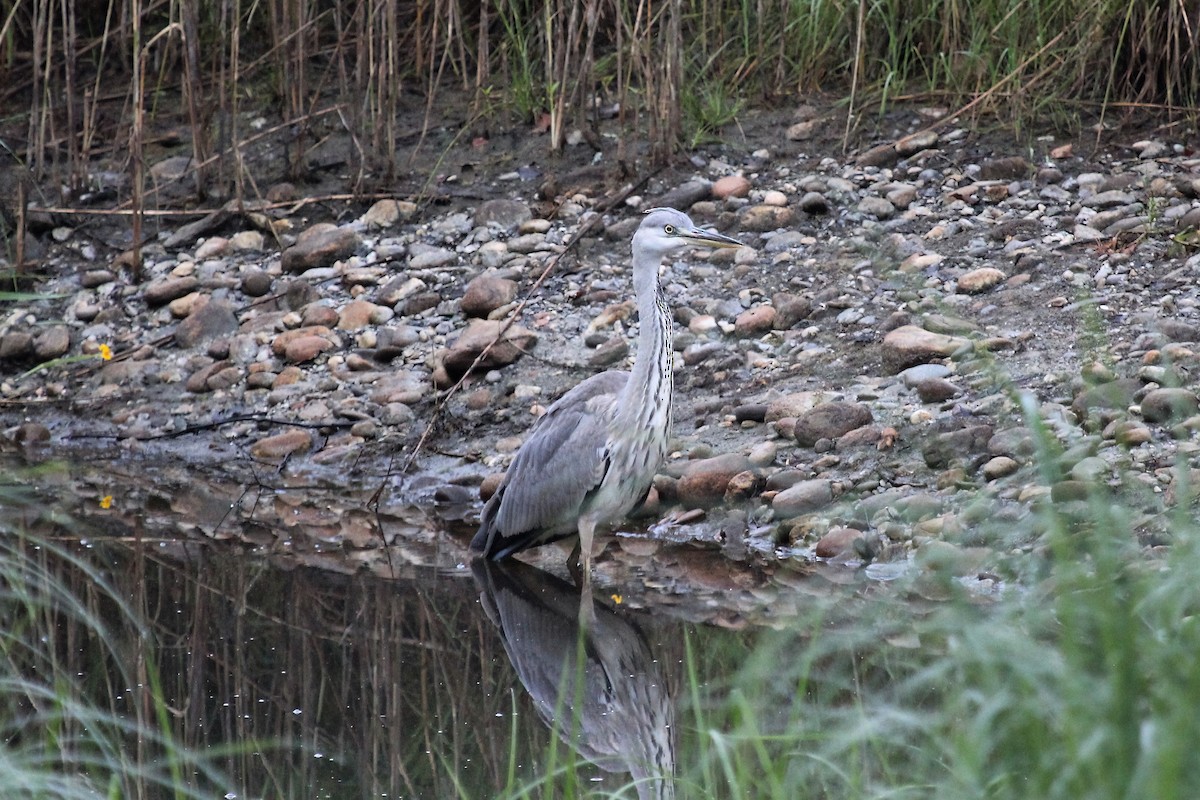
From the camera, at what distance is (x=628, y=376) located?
5.71 meters

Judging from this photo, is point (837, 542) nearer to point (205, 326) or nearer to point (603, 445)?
point (603, 445)

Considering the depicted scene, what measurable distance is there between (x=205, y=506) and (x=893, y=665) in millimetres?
3876

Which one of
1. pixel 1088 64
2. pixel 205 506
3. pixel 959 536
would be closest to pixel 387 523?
pixel 205 506

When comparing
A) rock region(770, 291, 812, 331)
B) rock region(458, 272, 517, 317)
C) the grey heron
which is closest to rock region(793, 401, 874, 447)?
the grey heron

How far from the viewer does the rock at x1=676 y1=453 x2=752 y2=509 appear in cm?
595

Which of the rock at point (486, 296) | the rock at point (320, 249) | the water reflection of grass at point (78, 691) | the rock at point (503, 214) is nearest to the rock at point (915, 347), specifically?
the rock at point (486, 296)

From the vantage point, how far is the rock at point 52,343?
8.11 meters

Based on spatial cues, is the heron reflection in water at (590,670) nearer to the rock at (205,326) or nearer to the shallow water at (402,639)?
the shallow water at (402,639)

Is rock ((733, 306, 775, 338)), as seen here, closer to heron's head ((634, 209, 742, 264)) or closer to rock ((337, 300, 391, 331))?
heron's head ((634, 209, 742, 264))

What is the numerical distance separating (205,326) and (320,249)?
0.75 m

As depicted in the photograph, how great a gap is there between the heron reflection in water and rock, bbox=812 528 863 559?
812 mm

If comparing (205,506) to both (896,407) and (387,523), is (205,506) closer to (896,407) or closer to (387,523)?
(387,523)

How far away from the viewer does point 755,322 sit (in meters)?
7.04

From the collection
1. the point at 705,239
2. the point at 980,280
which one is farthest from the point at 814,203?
the point at 705,239
